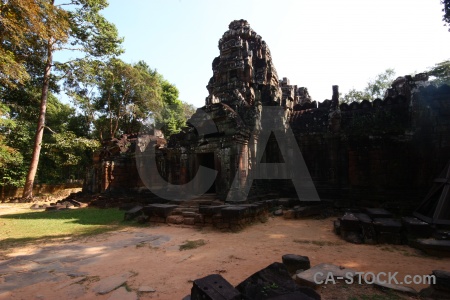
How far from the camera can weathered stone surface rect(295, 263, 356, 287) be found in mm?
3223

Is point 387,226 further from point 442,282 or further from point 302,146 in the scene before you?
point 302,146

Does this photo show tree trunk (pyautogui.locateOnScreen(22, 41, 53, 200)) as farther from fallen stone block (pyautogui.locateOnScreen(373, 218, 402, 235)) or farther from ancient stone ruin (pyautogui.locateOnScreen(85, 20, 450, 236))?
fallen stone block (pyautogui.locateOnScreen(373, 218, 402, 235))

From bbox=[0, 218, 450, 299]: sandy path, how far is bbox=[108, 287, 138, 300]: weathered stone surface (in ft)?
0.26

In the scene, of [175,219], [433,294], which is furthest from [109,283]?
[175,219]

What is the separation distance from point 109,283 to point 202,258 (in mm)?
1592

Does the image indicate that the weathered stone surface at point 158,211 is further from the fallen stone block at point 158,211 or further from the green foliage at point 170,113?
the green foliage at point 170,113

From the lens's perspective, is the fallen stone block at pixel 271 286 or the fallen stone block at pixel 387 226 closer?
the fallen stone block at pixel 271 286

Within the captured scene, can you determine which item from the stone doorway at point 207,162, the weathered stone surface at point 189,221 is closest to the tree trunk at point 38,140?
the stone doorway at point 207,162

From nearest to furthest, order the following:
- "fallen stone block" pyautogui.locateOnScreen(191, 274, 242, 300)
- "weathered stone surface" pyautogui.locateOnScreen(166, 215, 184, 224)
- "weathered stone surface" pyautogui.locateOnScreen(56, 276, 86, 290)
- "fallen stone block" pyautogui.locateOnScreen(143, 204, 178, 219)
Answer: "fallen stone block" pyautogui.locateOnScreen(191, 274, 242, 300), "weathered stone surface" pyautogui.locateOnScreen(56, 276, 86, 290), "weathered stone surface" pyautogui.locateOnScreen(166, 215, 184, 224), "fallen stone block" pyautogui.locateOnScreen(143, 204, 178, 219)

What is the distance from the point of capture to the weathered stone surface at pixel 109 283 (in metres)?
3.20

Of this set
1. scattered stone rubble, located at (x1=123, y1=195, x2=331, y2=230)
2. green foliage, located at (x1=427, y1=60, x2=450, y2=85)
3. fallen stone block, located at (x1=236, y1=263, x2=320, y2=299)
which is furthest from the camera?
green foliage, located at (x1=427, y1=60, x2=450, y2=85)

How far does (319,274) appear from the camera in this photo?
3383 millimetres

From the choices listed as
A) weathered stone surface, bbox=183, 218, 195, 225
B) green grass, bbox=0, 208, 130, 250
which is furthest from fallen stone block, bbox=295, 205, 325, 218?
green grass, bbox=0, 208, 130, 250

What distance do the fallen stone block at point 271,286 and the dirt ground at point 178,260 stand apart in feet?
1.58
